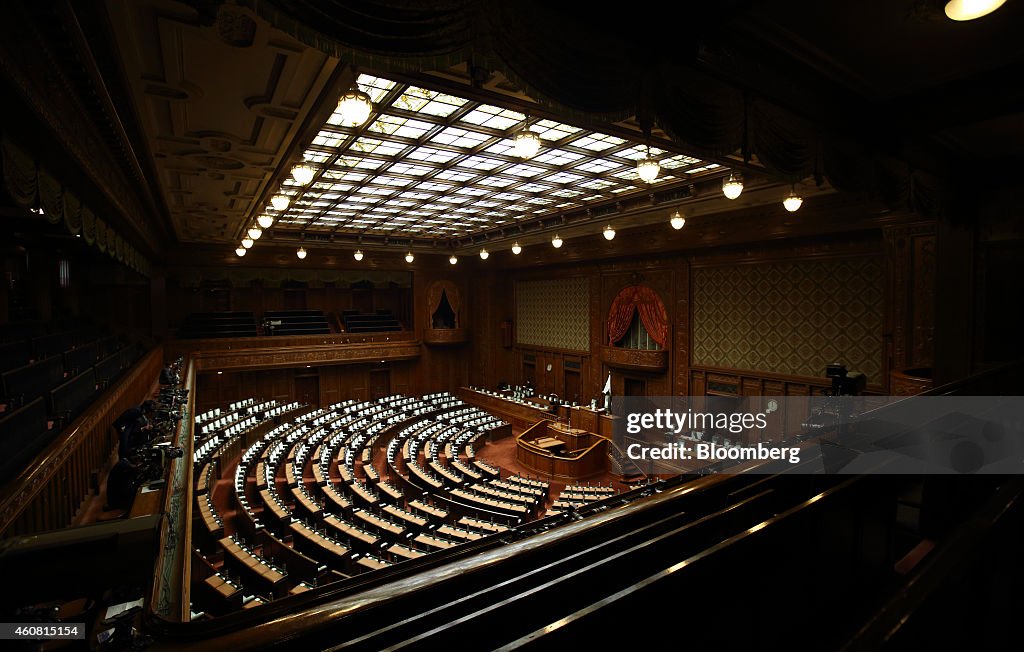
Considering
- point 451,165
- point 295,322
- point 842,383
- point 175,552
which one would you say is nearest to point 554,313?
point 451,165

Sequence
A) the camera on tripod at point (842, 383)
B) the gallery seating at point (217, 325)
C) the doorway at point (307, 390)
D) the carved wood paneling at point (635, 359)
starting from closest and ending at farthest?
the camera on tripod at point (842, 383) < the carved wood paneling at point (635, 359) < the gallery seating at point (217, 325) < the doorway at point (307, 390)

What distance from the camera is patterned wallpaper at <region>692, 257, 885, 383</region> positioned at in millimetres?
10008

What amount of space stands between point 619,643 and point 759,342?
39.1ft

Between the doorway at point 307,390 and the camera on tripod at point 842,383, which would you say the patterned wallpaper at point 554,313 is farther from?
the camera on tripod at point 842,383

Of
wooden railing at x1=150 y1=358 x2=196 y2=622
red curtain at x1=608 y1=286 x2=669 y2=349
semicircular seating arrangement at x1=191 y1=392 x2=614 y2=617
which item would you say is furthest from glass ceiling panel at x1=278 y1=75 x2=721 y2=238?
semicircular seating arrangement at x1=191 y1=392 x2=614 y2=617

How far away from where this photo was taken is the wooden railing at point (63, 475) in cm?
332

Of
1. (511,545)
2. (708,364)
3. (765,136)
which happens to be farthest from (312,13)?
(708,364)

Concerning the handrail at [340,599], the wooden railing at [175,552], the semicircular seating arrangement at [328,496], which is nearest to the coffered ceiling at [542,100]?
the handrail at [340,599]

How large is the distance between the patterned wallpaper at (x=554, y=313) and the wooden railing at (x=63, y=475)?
12.5m

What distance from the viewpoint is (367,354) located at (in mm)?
18266

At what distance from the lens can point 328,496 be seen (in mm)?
8914

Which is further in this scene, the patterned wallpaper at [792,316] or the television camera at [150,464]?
the patterned wallpaper at [792,316]

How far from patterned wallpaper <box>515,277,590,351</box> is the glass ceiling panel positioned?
14.3ft

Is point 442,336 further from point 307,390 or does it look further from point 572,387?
point 572,387
